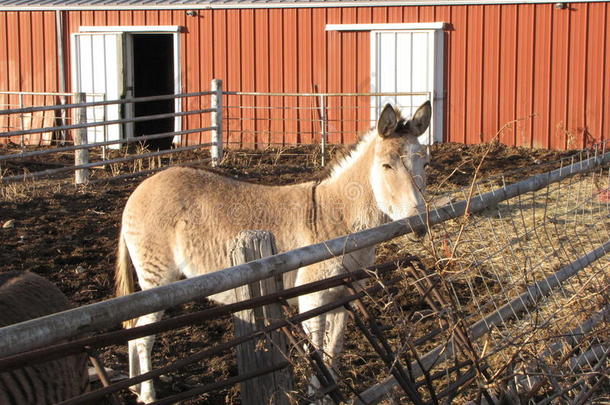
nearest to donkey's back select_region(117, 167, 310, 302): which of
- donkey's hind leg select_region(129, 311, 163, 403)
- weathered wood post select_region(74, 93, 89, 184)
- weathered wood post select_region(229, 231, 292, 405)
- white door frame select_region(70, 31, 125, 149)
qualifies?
donkey's hind leg select_region(129, 311, 163, 403)

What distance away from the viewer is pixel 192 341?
6781mm

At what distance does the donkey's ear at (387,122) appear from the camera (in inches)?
231

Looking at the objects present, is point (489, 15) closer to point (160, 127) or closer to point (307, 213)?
point (160, 127)

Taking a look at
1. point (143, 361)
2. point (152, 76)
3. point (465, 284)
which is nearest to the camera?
point (143, 361)

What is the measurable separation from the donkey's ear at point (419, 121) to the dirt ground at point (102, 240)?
37 cm

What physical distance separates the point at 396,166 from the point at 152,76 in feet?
51.6

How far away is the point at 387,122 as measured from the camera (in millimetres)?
5984

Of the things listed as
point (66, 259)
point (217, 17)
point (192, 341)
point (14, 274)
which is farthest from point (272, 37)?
point (14, 274)

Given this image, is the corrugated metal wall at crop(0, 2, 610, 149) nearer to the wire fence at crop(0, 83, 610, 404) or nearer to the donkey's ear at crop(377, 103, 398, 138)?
the wire fence at crop(0, 83, 610, 404)

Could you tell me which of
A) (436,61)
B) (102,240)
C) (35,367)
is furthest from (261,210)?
(436,61)

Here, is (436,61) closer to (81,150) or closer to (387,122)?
(81,150)

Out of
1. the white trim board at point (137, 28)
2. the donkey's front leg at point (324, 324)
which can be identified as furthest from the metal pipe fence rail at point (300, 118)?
the donkey's front leg at point (324, 324)

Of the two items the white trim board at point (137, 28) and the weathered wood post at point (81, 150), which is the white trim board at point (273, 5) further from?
the weathered wood post at point (81, 150)

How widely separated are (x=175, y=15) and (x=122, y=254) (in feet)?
41.4
